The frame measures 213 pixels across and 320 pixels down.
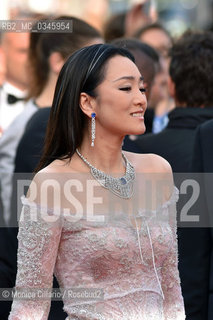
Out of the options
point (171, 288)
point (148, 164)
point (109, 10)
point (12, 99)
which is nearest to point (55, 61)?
point (12, 99)

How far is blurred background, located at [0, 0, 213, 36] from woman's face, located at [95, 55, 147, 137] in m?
3.27

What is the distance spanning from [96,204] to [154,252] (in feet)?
0.94

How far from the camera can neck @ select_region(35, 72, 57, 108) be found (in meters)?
4.89

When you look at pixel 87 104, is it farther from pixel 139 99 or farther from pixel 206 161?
pixel 206 161

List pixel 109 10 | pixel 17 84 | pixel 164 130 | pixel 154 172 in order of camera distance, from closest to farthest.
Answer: pixel 154 172, pixel 164 130, pixel 17 84, pixel 109 10

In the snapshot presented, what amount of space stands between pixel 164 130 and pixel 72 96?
1544 mm

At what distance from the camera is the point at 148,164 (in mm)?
3352

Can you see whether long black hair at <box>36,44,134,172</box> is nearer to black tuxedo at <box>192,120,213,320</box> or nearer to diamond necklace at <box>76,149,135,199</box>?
diamond necklace at <box>76,149,135,199</box>

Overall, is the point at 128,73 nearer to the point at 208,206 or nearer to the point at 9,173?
the point at 208,206

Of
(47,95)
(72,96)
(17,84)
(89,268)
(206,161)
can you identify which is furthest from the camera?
(17,84)

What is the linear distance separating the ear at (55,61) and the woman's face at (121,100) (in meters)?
1.72

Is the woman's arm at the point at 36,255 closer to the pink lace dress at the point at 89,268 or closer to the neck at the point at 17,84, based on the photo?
the pink lace dress at the point at 89,268

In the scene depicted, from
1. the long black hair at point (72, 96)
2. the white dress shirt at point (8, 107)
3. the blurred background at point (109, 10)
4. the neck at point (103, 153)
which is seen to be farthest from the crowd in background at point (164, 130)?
the blurred background at point (109, 10)

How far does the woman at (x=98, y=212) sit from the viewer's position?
3.03m
